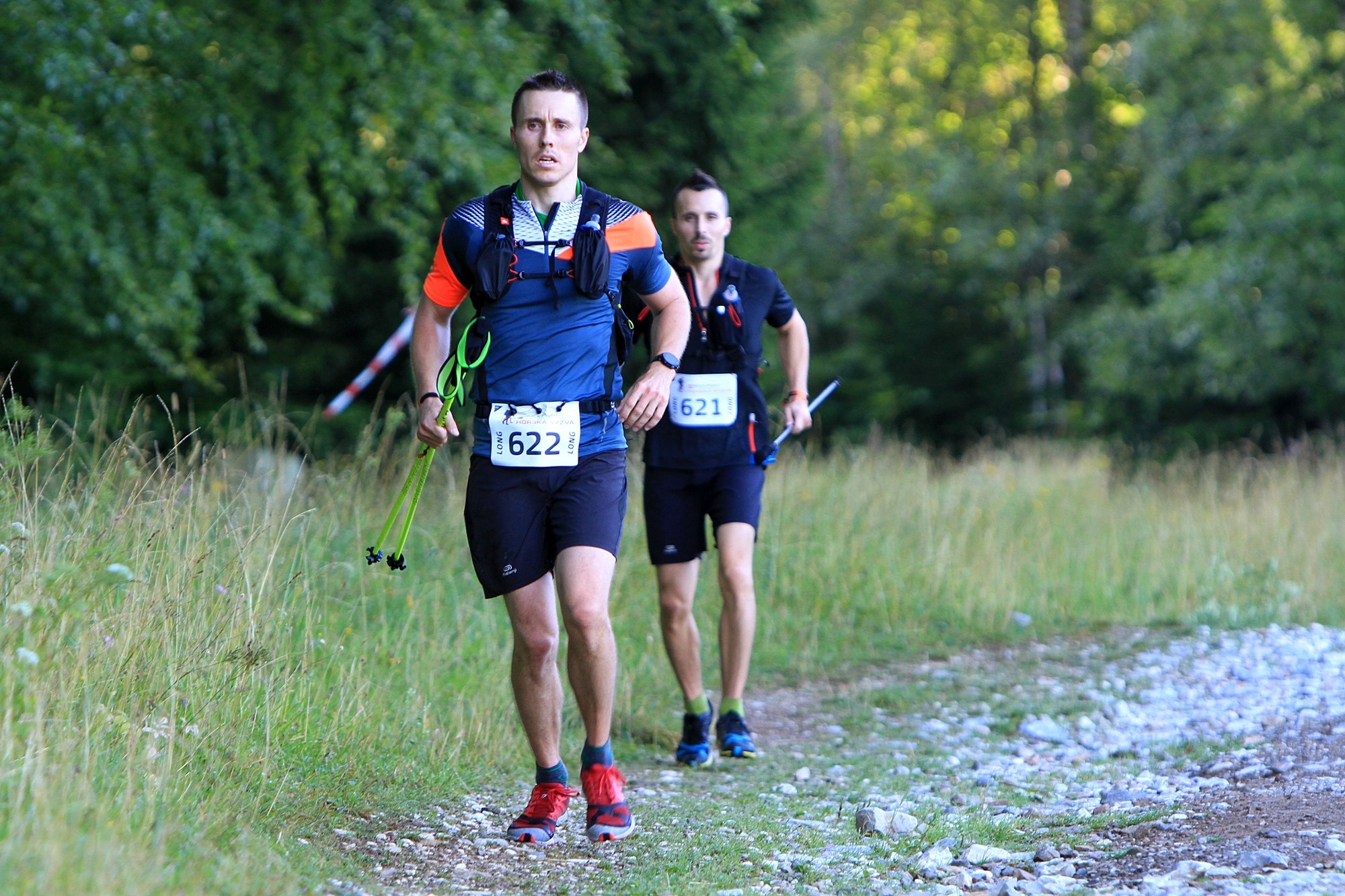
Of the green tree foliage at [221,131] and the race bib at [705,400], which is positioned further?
the green tree foliage at [221,131]

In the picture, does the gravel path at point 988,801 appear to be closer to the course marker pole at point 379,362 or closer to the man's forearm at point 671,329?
the man's forearm at point 671,329

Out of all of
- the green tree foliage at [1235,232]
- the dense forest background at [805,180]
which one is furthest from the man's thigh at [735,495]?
the green tree foliage at [1235,232]

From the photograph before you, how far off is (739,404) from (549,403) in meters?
1.81

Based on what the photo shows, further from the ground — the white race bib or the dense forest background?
the dense forest background

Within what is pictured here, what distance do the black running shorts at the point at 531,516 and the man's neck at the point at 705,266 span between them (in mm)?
1878

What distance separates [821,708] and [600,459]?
10.4 feet

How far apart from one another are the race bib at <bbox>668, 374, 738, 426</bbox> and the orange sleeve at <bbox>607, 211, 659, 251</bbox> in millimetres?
1497

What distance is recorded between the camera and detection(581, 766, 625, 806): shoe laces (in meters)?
3.98

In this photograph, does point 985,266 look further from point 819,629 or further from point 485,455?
point 485,455

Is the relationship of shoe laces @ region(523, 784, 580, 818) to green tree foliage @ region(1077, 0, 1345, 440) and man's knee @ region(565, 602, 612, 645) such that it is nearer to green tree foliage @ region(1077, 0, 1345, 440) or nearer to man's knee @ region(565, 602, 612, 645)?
man's knee @ region(565, 602, 612, 645)

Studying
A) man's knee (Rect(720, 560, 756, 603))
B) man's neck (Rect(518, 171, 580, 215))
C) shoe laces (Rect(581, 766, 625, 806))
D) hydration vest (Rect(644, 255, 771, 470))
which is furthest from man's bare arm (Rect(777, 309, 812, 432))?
shoe laces (Rect(581, 766, 625, 806))

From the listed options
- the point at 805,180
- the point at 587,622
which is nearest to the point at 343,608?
the point at 587,622

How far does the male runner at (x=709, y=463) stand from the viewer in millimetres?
5504

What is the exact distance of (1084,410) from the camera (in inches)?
952
